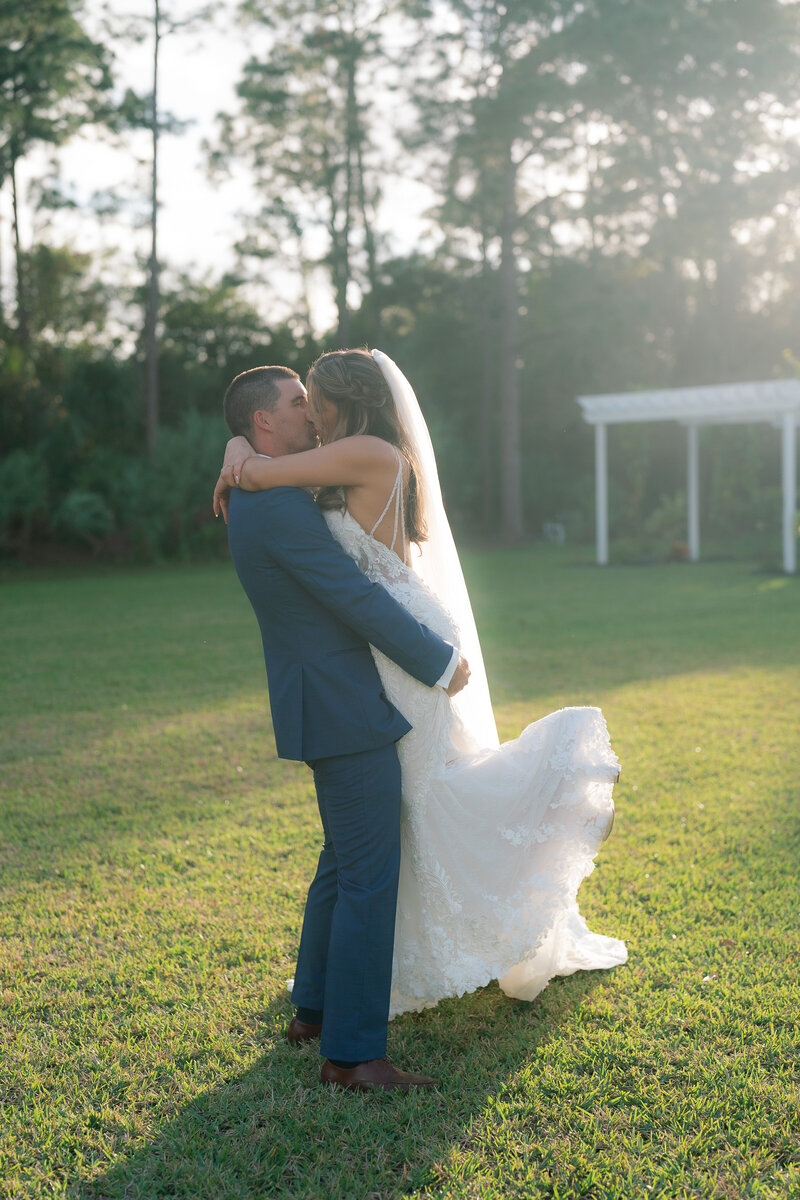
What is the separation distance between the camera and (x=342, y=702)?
2.72 meters

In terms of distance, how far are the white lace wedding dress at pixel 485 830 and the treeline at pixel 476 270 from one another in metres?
18.6

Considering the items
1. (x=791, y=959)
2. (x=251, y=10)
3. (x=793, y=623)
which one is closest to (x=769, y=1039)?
(x=791, y=959)

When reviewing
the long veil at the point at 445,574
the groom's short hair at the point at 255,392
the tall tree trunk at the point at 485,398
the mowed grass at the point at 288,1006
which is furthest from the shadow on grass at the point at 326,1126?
the tall tree trunk at the point at 485,398

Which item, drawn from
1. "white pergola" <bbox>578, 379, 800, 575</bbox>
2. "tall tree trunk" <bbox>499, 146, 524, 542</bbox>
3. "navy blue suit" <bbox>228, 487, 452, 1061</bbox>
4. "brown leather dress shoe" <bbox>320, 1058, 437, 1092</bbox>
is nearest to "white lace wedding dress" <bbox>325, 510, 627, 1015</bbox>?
"navy blue suit" <bbox>228, 487, 452, 1061</bbox>

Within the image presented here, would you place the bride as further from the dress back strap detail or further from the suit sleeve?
the suit sleeve

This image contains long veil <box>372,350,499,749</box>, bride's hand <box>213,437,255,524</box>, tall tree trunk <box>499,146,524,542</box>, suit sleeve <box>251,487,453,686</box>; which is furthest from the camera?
tall tree trunk <box>499,146,524,542</box>

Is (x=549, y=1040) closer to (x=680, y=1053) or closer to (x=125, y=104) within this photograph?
(x=680, y=1053)

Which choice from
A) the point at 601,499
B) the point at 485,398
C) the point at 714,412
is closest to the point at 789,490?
the point at 714,412

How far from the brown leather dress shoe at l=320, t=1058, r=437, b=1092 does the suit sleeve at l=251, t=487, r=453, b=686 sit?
1116mm

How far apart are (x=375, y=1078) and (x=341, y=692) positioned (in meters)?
1.03

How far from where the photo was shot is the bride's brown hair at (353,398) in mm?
2705

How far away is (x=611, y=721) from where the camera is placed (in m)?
6.86

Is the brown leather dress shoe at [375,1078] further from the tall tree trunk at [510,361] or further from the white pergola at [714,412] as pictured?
the tall tree trunk at [510,361]

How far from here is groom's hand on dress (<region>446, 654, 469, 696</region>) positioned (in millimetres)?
2818
